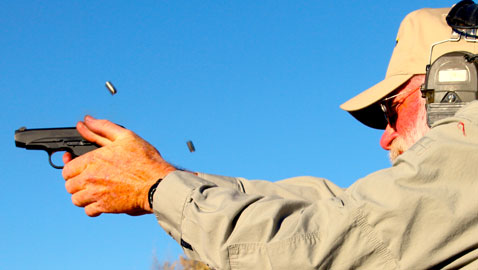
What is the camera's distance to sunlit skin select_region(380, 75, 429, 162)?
22.6 ft

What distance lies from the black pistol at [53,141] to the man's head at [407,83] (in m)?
2.92

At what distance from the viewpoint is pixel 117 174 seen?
4934 mm

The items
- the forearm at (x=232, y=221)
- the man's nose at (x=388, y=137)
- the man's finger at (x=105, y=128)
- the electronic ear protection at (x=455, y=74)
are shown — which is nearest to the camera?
the forearm at (x=232, y=221)

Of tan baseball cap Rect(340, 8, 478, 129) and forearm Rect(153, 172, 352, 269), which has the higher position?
tan baseball cap Rect(340, 8, 478, 129)

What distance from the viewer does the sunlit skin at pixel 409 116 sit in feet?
22.6

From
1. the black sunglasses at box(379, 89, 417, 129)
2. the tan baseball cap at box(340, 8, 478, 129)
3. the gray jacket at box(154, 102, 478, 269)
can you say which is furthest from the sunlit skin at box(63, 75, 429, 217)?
the black sunglasses at box(379, 89, 417, 129)

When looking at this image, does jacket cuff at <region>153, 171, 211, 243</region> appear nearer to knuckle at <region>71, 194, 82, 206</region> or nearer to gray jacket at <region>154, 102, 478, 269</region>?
gray jacket at <region>154, 102, 478, 269</region>

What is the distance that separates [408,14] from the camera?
22.7 ft

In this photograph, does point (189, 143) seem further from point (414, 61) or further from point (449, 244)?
point (449, 244)

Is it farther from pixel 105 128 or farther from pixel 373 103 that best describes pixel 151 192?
pixel 373 103

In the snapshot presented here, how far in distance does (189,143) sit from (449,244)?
4.11 metres

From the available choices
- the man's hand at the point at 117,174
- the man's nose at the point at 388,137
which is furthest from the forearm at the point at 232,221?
the man's nose at the point at 388,137

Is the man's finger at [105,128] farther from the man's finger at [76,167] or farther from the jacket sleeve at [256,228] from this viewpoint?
the jacket sleeve at [256,228]

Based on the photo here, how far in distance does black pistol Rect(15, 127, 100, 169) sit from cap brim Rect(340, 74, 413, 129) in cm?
292
